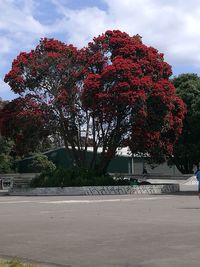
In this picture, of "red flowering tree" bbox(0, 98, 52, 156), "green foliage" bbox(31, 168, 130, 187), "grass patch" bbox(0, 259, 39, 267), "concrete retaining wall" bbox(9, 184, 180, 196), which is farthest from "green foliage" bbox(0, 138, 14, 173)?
"grass patch" bbox(0, 259, 39, 267)

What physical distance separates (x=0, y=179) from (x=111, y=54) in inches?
700

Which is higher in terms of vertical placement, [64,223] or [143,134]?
[143,134]

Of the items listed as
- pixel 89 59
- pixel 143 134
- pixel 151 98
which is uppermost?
pixel 89 59

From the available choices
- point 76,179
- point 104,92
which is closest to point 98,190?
point 76,179

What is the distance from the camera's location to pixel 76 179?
107ft

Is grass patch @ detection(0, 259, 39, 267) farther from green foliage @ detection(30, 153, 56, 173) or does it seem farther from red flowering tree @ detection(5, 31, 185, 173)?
green foliage @ detection(30, 153, 56, 173)

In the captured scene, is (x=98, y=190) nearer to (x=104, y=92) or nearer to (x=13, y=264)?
(x=104, y=92)

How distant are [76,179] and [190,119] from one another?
11.1 meters

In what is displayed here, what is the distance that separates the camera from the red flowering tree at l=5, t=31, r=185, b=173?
102 ft

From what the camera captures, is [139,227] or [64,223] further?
[64,223]

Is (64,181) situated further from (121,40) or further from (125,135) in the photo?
(121,40)

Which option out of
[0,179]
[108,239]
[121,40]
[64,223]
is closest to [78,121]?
[121,40]

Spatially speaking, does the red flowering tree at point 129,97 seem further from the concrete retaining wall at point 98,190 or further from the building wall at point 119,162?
the building wall at point 119,162

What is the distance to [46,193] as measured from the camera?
1292 inches
